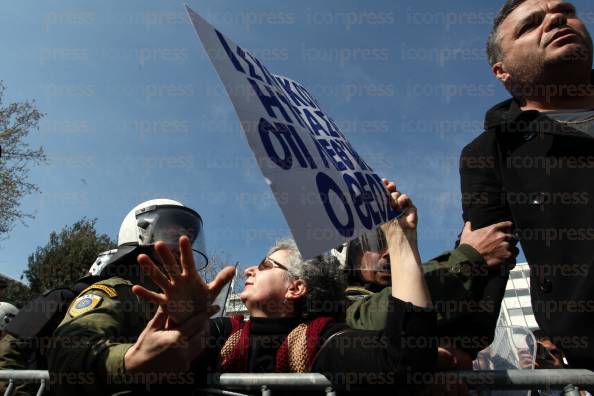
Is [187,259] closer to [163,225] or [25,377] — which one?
[25,377]

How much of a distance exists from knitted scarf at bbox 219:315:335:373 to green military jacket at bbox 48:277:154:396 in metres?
0.44

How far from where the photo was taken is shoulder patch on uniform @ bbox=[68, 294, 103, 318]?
2.19m

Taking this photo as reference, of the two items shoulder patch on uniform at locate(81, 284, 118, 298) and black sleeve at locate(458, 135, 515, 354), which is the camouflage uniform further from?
shoulder patch on uniform at locate(81, 284, 118, 298)

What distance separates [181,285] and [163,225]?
2185 millimetres

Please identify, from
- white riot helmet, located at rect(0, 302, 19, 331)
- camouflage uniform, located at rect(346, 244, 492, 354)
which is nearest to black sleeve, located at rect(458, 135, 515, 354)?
camouflage uniform, located at rect(346, 244, 492, 354)

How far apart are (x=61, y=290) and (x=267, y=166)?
7.32 feet

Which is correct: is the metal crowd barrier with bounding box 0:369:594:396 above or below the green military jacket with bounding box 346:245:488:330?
below

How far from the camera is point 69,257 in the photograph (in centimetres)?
1934

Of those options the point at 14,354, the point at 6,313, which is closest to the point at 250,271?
the point at 14,354

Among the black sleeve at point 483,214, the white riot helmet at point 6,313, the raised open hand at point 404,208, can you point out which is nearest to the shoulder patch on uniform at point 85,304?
the raised open hand at point 404,208

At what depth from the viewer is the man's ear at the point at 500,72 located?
2.13 meters

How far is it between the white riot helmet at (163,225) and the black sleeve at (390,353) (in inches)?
74.6

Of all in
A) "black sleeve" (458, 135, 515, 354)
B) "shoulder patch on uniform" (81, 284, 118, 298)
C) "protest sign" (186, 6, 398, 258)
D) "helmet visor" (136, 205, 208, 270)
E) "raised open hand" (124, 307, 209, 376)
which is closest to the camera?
"protest sign" (186, 6, 398, 258)

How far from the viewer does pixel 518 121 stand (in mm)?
1888
